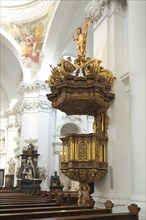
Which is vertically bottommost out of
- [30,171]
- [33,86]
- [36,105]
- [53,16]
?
[30,171]

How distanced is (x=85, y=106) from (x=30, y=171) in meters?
6.91

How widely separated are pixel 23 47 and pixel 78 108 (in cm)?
840

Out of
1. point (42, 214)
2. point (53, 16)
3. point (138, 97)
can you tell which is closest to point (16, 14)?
point (53, 16)

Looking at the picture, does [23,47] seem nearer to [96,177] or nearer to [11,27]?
[11,27]

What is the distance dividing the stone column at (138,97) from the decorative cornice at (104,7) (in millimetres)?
1797

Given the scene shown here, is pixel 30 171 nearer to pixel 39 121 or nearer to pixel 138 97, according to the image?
pixel 39 121

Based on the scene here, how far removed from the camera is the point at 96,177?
229 inches

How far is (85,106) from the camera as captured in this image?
650cm

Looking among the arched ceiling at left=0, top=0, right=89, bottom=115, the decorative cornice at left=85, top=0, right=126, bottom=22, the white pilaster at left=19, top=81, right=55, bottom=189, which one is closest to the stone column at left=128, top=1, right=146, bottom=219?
the decorative cornice at left=85, top=0, right=126, bottom=22

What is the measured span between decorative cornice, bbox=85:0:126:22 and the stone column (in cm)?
180

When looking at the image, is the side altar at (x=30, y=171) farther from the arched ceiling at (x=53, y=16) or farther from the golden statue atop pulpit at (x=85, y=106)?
the golden statue atop pulpit at (x=85, y=106)

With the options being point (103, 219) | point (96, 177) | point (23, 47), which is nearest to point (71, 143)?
point (96, 177)

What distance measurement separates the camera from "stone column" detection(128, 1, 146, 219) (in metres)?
4.24

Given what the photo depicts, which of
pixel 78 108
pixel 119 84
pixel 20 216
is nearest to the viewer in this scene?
pixel 20 216
